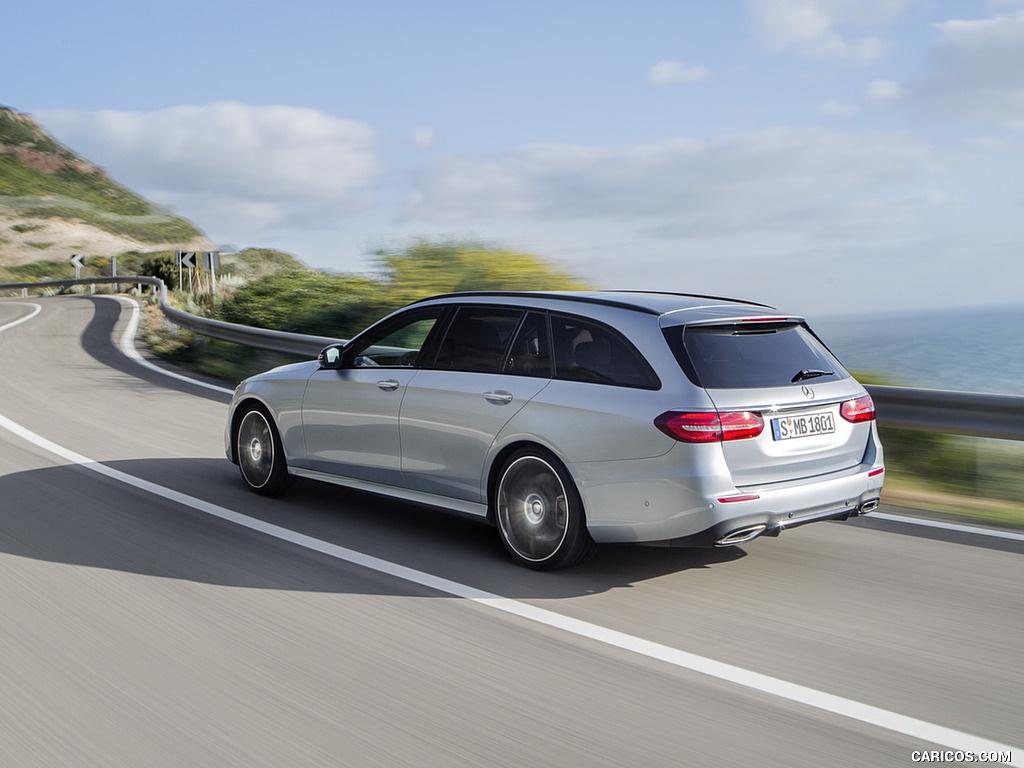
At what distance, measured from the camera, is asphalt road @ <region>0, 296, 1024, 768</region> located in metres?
3.50

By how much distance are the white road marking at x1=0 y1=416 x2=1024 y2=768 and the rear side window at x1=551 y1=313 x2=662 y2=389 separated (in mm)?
1234

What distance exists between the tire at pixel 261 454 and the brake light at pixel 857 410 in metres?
3.89

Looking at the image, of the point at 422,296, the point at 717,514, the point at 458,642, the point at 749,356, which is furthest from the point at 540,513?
the point at 422,296

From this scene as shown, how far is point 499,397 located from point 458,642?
1587 mm

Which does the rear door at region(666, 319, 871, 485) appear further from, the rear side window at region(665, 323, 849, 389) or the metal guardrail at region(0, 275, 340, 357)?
the metal guardrail at region(0, 275, 340, 357)

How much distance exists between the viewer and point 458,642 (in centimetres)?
443

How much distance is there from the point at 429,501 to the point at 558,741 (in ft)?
8.65

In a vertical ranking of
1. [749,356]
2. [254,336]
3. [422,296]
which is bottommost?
[749,356]

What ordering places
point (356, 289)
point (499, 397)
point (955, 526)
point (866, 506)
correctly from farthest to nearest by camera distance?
point (356, 289)
point (955, 526)
point (499, 397)
point (866, 506)

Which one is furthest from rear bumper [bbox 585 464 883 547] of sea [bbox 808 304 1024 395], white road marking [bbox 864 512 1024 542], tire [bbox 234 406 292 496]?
sea [bbox 808 304 1024 395]

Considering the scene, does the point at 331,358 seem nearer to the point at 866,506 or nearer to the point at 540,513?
the point at 540,513

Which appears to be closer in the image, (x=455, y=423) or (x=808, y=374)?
(x=808, y=374)

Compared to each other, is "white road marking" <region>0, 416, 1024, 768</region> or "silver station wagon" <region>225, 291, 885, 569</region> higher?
"silver station wagon" <region>225, 291, 885, 569</region>

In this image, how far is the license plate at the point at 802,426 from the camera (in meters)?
5.04
